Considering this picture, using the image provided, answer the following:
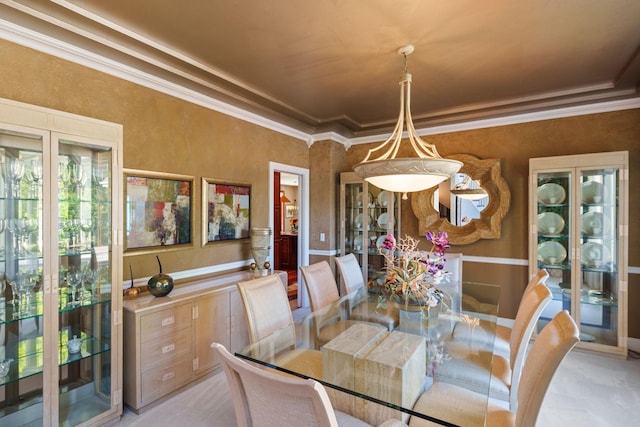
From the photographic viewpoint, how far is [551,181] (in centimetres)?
354

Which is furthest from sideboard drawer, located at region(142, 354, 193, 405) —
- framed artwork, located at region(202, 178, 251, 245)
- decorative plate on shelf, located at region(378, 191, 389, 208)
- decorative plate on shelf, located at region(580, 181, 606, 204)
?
decorative plate on shelf, located at region(580, 181, 606, 204)

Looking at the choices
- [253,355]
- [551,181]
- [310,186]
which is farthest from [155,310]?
[551,181]

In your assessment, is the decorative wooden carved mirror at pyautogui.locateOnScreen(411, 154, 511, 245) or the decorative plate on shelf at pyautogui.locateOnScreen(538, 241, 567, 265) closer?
the decorative plate on shelf at pyautogui.locateOnScreen(538, 241, 567, 265)

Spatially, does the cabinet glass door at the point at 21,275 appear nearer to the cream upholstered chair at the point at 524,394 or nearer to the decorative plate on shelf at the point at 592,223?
the cream upholstered chair at the point at 524,394

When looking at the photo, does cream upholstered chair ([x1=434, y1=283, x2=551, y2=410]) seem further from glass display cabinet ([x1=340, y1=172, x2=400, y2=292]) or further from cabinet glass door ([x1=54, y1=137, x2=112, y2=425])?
glass display cabinet ([x1=340, y1=172, x2=400, y2=292])

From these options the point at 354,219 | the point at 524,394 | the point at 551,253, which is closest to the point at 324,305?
the point at 524,394

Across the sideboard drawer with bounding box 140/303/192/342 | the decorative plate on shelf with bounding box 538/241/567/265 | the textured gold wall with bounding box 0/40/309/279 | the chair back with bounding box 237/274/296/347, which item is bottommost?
the sideboard drawer with bounding box 140/303/192/342

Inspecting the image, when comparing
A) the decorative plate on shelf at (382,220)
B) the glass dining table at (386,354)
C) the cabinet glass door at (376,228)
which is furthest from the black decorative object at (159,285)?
the decorative plate on shelf at (382,220)

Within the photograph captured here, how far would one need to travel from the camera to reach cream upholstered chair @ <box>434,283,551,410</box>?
162 centimetres

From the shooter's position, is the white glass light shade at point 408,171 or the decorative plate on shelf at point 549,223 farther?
the decorative plate on shelf at point 549,223

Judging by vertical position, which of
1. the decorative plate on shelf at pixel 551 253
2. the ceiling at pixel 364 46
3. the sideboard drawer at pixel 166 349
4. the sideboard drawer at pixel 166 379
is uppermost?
the ceiling at pixel 364 46

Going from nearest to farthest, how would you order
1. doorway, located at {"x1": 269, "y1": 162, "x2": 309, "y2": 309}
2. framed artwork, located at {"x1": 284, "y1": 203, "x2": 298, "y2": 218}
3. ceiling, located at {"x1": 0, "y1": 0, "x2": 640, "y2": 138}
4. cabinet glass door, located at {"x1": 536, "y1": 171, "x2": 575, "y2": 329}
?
ceiling, located at {"x1": 0, "y1": 0, "x2": 640, "y2": 138} → cabinet glass door, located at {"x1": 536, "y1": 171, "x2": 575, "y2": 329} → doorway, located at {"x1": 269, "y1": 162, "x2": 309, "y2": 309} → framed artwork, located at {"x1": 284, "y1": 203, "x2": 298, "y2": 218}

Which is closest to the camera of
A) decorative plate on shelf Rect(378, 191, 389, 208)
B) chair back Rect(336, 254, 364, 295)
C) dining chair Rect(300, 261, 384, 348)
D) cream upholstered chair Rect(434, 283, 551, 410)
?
cream upholstered chair Rect(434, 283, 551, 410)

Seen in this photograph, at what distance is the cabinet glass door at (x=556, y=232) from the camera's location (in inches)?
136
